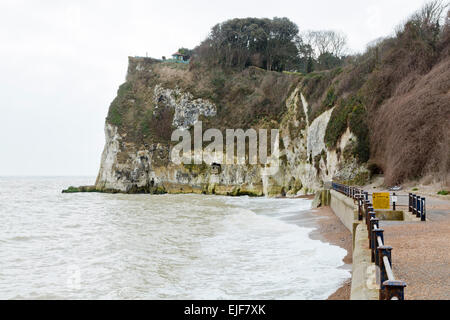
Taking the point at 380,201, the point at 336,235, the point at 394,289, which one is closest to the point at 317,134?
the point at 380,201

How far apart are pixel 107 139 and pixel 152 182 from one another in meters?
14.8

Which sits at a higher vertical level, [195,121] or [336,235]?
[195,121]

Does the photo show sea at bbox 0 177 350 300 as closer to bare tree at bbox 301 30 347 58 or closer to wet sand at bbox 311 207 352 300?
wet sand at bbox 311 207 352 300

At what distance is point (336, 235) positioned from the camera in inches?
656

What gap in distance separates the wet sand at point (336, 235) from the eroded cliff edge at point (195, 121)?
2700cm

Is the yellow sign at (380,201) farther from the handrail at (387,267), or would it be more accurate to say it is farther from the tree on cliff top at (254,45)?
the tree on cliff top at (254,45)

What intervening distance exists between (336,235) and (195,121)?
176ft

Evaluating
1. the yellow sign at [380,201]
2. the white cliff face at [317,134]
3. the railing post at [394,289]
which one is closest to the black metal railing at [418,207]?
the yellow sign at [380,201]

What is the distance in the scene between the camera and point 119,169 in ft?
222

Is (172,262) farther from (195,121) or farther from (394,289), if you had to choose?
(195,121)

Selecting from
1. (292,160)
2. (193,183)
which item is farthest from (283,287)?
(193,183)

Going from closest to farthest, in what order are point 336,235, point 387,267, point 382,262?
point 387,267
point 382,262
point 336,235

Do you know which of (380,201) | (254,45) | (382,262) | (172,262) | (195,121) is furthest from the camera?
(254,45)
